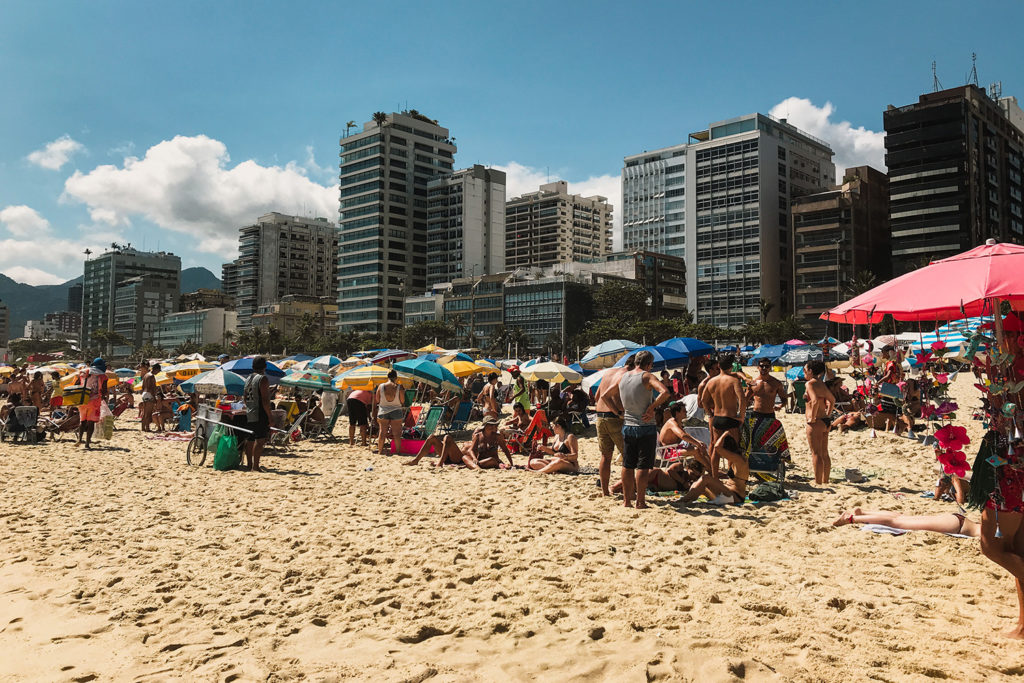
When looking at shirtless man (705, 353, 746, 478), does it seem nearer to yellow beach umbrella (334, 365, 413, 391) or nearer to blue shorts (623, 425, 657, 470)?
blue shorts (623, 425, 657, 470)

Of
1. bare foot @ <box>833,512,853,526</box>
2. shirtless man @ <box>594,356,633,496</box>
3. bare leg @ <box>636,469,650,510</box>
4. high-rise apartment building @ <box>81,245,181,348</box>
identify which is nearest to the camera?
bare foot @ <box>833,512,853,526</box>

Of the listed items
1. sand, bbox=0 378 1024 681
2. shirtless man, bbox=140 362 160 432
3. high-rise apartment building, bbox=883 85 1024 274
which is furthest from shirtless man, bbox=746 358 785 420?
high-rise apartment building, bbox=883 85 1024 274

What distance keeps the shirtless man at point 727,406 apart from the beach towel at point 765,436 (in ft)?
1.89

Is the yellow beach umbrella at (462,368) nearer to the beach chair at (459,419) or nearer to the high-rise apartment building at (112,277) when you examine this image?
the beach chair at (459,419)

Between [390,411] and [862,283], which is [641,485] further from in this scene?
[862,283]

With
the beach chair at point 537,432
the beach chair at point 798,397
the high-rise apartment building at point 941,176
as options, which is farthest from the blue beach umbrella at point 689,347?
the high-rise apartment building at point 941,176

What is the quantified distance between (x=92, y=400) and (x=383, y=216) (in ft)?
336

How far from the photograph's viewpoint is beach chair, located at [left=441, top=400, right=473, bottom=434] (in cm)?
1344

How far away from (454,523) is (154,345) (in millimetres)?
175367

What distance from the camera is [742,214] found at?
299 ft

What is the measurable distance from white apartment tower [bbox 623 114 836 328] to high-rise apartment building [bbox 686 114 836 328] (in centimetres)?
14

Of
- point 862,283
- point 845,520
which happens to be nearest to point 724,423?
point 845,520

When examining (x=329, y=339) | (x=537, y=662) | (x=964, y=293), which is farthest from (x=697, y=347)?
(x=329, y=339)

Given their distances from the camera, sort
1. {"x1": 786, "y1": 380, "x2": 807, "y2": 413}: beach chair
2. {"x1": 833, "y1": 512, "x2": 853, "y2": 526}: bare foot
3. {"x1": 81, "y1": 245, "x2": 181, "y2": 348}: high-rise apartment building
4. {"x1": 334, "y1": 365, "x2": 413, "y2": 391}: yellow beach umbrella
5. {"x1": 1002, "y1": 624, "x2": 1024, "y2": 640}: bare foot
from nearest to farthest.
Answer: {"x1": 1002, "y1": 624, "x2": 1024, "y2": 640}: bare foot
{"x1": 833, "y1": 512, "x2": 853, "y2": 526}: bare foot
{"x1": 334, "y1": 365, "x2": 413, "y2": 391}: yellow beach umbrella
{"x1": 786, "y1": 380, "x2": 807, "y2": 413}: beach chair
{"x1": 81, "y1": 245, "x2": 181, "y2": 348}: high-rise apartment building
